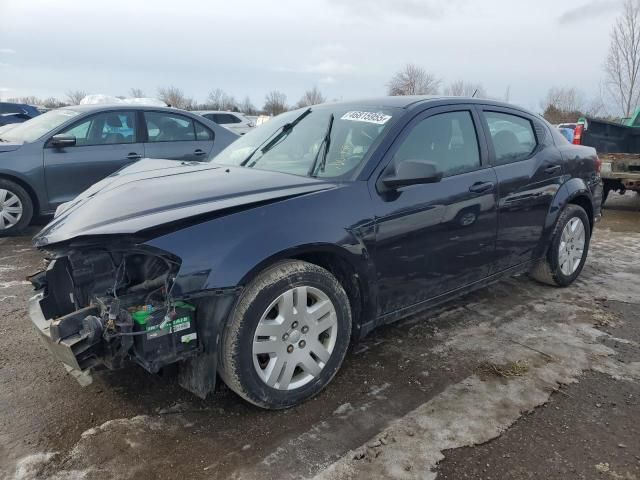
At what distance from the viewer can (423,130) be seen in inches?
126

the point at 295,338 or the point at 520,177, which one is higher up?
the point at 520,177

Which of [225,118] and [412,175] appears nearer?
[412,175]

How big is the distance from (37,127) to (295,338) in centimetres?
545

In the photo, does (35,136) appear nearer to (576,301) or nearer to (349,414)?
(349,414)

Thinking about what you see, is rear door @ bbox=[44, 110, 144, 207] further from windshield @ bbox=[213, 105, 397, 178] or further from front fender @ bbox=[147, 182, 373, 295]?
front fender @ bbox=[147, 182, 373, 295]

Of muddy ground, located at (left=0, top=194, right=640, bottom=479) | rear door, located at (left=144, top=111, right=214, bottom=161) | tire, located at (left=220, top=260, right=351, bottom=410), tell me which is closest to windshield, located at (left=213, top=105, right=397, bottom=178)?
tire, located at (left=220, top=260, right=351, bottom=410)

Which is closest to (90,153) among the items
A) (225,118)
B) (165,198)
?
(165,198)

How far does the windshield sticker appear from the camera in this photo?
3.12 meters

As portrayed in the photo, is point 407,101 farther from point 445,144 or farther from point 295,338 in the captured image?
point 295,338

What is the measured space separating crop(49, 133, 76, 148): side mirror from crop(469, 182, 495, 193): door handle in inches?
189

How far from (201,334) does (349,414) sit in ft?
2.85

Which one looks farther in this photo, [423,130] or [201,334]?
[423,130]

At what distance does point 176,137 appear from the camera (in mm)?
6809

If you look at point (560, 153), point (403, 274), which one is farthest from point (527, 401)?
point (560, 153)
